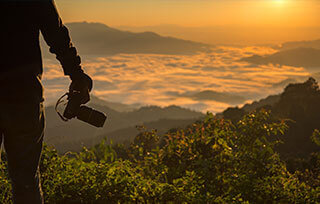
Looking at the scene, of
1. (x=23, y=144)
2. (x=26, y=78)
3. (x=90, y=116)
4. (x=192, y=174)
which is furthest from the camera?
(x=192, y=174)

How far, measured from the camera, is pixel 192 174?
4836 mm

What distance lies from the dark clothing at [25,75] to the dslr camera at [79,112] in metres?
0.21

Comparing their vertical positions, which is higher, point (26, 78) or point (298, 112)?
point (26, 78)

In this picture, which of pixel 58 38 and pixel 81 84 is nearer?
pixel 58 38

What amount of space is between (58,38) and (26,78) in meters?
0.47

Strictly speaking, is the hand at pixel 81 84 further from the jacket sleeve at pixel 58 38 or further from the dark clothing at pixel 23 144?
the dark clothing at pixel 23 144

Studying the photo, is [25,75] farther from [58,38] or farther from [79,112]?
[79,112]

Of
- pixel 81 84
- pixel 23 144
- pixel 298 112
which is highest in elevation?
pixel 81 84

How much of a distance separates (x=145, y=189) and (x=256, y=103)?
3360 inches

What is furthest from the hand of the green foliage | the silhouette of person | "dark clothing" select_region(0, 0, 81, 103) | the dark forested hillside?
the dark forested hillside

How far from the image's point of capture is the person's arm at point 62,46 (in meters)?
2.86

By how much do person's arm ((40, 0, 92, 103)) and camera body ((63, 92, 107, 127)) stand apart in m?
0.06

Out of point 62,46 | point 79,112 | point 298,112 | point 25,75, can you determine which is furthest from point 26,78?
point 298,112

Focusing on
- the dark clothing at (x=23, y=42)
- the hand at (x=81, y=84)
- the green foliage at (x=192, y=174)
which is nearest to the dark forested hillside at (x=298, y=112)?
the green foliage at (x=192, y=174)
